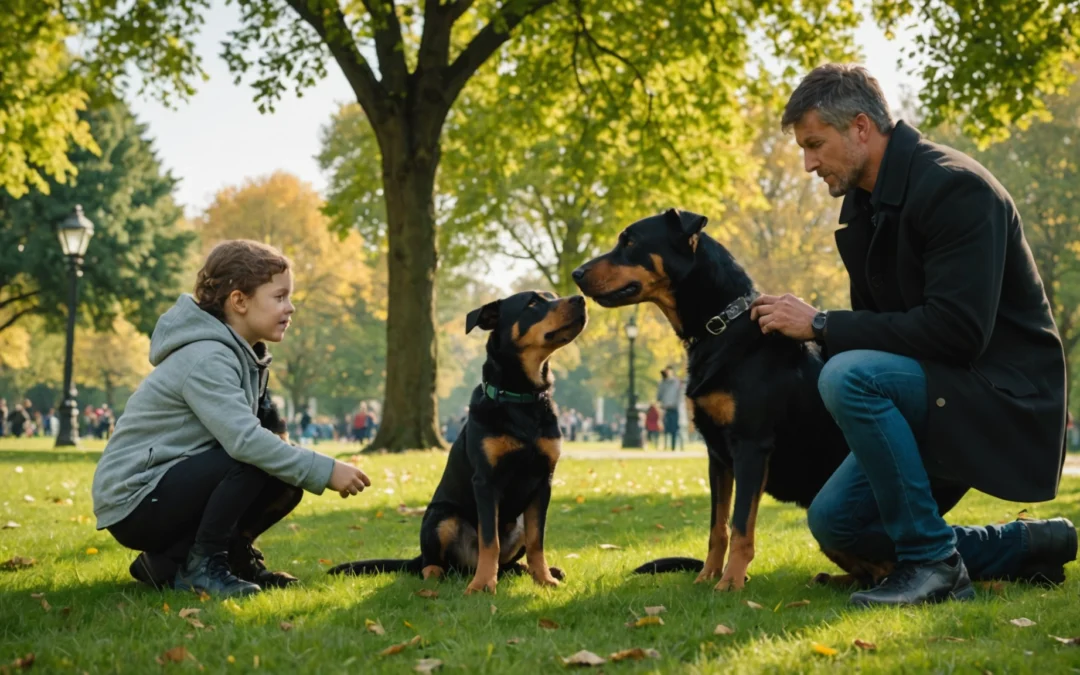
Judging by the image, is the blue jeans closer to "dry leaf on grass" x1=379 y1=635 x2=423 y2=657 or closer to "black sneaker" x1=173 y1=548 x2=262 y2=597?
"dry leaf on grass" x1=379 y1=635 x2=423 y2=657

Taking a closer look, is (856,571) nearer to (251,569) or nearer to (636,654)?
(636,654)

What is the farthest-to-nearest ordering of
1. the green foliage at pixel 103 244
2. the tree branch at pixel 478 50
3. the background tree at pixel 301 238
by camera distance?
1. the background tree at pixel 301 238
2. the green foliage at pixel 103 244
3. the tree branch at pixel 478 50

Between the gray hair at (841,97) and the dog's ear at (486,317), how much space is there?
185 cm

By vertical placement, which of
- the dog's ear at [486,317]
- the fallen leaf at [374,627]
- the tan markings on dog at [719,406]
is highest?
the dog's ear at [486,317]

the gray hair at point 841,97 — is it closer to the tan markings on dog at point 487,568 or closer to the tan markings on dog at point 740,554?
the tan markings on dog at point 740,554

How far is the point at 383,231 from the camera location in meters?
30.8

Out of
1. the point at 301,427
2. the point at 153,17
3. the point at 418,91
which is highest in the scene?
the point at 153,17

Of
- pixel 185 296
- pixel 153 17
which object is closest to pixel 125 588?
pixel 185 296

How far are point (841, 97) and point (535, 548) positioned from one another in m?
2.62

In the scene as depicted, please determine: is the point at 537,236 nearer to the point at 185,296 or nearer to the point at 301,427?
the point at 301,427

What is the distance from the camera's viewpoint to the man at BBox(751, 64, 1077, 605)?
3887 mm

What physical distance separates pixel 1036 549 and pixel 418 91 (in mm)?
12957

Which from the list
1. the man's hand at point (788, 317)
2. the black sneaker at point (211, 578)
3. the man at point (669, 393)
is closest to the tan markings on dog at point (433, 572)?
the black sneaker at point (211, 578)

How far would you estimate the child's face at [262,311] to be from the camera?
15.5 ft
